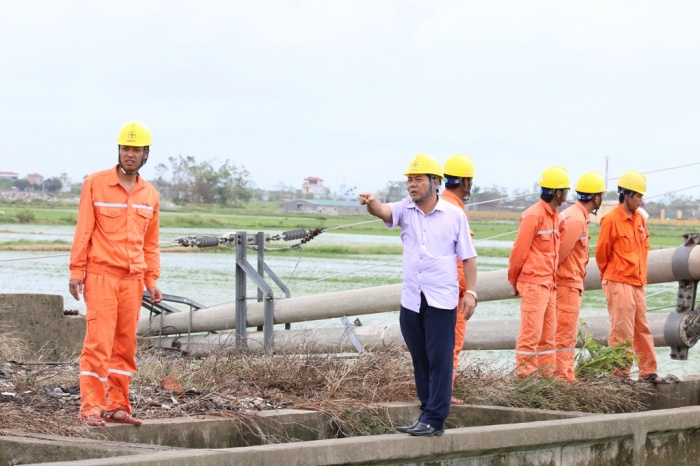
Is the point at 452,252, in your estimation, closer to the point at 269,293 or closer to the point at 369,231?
the point at 269,293

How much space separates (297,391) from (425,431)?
200 cm

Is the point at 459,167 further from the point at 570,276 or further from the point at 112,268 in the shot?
the point at 112,268

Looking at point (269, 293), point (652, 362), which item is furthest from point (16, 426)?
point (269, 293)

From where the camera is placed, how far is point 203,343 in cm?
1387

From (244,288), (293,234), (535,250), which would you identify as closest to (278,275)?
(293,234)

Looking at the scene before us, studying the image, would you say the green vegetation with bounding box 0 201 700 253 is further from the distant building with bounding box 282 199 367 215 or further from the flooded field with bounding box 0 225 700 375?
the distant building with bounding box 282 199 367 215

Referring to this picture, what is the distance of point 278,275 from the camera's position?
34.5 m

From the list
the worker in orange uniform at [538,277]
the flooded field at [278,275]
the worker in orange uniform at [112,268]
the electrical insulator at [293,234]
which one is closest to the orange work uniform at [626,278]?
the worker in orange uniform at [538,277]

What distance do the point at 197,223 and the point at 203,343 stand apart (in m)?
51.0

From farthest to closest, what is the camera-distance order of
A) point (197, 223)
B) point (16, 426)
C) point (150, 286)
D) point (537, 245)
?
point (197, 223), point (537, 245), point (150, 286), point (16, 426)

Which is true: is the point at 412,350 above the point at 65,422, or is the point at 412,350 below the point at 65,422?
above

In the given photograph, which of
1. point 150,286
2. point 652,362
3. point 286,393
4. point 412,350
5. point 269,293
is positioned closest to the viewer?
point 412,350

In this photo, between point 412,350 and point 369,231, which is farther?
point 369,231

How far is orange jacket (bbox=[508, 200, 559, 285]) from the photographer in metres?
9.08
